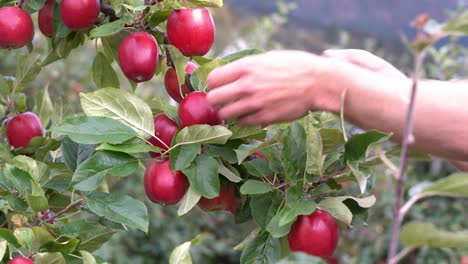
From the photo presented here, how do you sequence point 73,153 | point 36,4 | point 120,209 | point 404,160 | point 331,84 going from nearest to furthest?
point 404,160
point 331,84
point 120,209
point 73,153
point 36,4

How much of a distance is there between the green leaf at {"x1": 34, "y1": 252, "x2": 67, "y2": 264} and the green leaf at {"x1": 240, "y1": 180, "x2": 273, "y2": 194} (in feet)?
0.90

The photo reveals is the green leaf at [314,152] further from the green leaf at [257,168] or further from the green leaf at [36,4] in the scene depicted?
the green leaf at [36,4]

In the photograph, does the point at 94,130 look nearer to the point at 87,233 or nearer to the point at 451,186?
the point at 87,233

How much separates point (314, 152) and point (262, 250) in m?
0.17

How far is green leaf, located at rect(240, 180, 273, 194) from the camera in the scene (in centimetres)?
98

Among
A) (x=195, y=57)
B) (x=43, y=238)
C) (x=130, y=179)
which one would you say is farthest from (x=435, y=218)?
(x=43, y=238)

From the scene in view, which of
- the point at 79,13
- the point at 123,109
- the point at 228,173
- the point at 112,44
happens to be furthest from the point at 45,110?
the point at 228,173

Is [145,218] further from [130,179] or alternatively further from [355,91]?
[130,179]

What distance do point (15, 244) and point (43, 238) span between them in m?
0.04

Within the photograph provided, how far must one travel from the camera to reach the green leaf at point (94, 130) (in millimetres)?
982

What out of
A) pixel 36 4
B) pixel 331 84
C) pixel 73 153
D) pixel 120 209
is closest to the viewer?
pixel 331 84

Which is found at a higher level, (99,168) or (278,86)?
(278,86)

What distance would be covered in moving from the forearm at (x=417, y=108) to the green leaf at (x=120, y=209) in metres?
0.35

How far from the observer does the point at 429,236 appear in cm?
63
